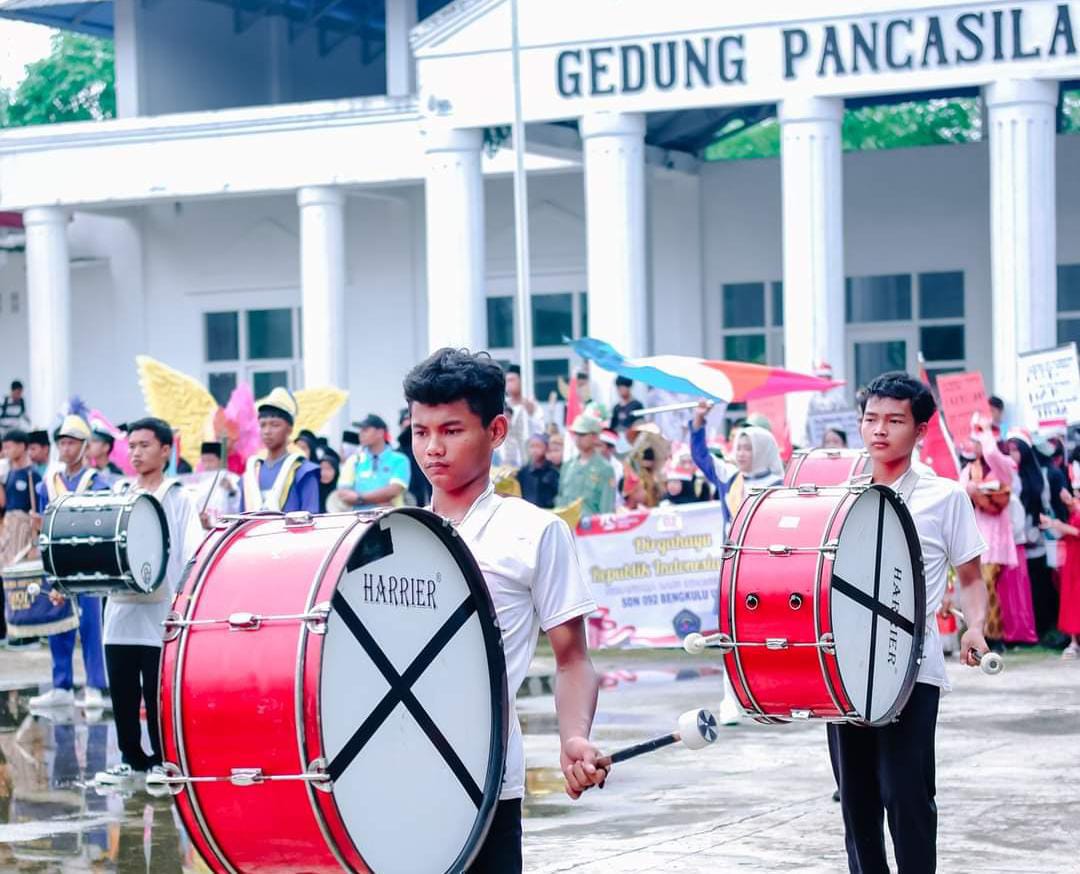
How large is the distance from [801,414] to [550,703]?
10.7 m

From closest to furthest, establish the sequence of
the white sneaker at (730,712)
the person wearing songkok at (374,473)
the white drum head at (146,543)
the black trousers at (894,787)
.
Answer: the black trousers at (894,787)
the white drum head at (146,543)
the white sneaker at (730,712)
the person wearing songkok at (374,473)

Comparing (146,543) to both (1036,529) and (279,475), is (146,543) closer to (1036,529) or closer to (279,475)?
(279,475)

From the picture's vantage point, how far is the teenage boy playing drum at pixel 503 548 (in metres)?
4.58

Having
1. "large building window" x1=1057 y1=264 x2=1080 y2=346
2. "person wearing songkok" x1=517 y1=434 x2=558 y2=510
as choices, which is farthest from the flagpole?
"large building window" x1=1057 y1=264 x2=1080 y2=346

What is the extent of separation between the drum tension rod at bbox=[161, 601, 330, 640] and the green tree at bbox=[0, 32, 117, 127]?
47979 millimetres

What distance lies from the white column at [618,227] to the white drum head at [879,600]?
19.2 m

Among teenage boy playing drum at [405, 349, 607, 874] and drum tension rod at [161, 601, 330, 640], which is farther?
teenage boy playing drum at [405, 349, 607, 874]

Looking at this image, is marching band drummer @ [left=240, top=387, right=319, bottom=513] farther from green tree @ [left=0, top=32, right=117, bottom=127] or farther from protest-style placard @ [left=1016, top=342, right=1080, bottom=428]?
green tree @ [left=0, top=32, right=117, bottom=127]

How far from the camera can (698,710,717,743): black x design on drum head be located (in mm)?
4223

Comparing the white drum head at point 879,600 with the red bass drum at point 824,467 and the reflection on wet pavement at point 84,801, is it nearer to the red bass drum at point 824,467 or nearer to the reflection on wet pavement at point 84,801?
the red bass drum at point 824,467

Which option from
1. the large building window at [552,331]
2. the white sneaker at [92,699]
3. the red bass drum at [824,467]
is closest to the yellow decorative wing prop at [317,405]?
the white sneaker at [92,699]

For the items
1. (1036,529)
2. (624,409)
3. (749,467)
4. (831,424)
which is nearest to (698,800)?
(749,467)

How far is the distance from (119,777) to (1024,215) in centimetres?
1618

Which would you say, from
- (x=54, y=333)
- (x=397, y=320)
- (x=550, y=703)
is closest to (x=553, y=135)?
(x=397, y=320)
